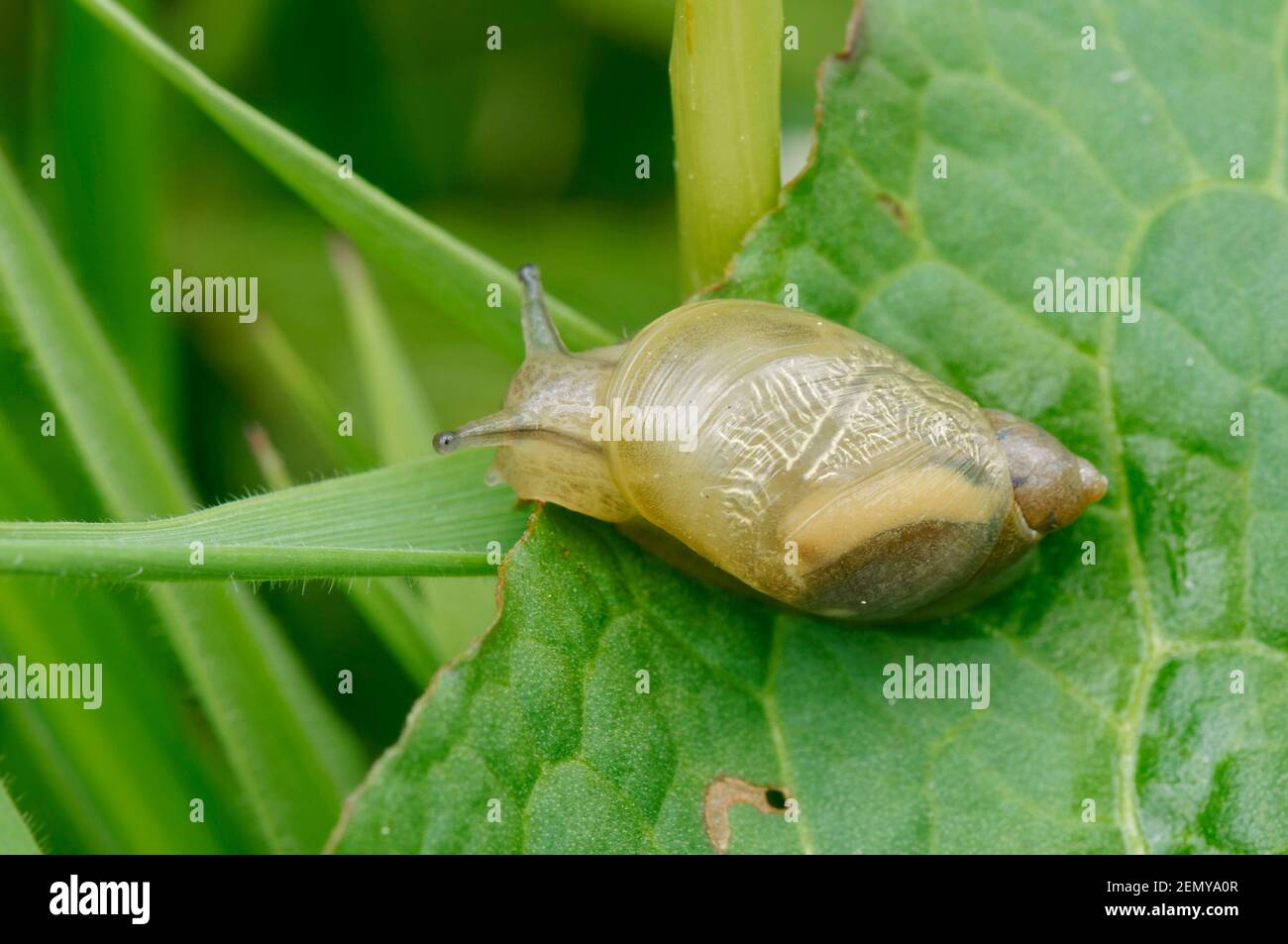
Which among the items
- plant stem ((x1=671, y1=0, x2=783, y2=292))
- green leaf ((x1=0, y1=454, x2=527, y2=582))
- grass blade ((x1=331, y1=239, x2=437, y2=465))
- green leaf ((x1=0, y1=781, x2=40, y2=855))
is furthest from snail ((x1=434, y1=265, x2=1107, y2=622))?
green leaf ((x1=0, y1=781, x2=40, y2=855))

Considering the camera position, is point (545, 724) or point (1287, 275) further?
point (1287, 275)

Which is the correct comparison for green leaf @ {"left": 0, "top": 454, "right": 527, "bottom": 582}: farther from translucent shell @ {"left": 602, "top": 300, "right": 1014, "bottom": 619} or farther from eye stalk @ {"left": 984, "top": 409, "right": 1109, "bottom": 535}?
eye stalk @ {"left": 984, "top": 409, "right": 1109, "bottom": 535}

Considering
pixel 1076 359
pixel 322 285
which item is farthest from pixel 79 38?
pixel 1076 359

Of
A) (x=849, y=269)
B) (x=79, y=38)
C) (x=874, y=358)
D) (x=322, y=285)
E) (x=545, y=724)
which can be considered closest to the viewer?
(x=545, y=724)

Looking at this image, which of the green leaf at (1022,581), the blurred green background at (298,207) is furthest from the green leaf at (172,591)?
the green leaf at (1022,581)

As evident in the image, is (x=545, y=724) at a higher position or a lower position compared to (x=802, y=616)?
lower

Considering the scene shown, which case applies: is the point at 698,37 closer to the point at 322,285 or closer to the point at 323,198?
the point at 323,198

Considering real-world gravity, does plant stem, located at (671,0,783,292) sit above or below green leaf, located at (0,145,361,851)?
above
